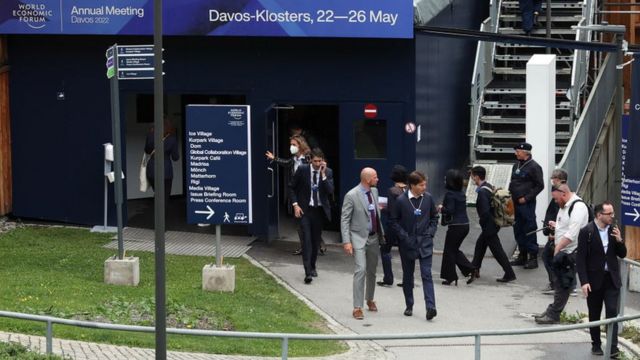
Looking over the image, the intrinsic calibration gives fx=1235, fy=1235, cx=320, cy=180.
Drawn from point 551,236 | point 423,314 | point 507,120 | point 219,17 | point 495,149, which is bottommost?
point 423,314

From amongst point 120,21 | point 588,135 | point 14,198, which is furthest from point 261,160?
point 588,135

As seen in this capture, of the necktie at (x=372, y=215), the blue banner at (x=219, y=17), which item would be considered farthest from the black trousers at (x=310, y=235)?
the blue banner at (x=219, y=17)

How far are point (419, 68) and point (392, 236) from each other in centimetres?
487

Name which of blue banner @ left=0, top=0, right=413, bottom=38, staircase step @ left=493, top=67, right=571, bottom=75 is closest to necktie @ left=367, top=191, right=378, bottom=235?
blue banner @ left=0, top=0, right=413, bottom=38

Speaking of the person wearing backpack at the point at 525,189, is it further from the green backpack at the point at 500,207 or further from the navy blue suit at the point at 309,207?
the navy blue suit at the point at 309,207

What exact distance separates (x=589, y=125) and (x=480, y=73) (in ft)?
7.71

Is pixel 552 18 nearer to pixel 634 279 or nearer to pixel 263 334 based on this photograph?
pixel 634 279

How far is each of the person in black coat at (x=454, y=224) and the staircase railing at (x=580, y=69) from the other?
6.16 m

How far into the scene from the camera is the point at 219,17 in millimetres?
18547

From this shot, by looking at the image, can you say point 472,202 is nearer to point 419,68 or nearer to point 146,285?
point 419,68

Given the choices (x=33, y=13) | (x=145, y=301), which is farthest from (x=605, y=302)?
(x=33, y=13)

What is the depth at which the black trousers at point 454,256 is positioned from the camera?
16.2 m

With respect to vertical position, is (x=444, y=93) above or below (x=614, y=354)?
above

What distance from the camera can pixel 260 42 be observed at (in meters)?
19.0
